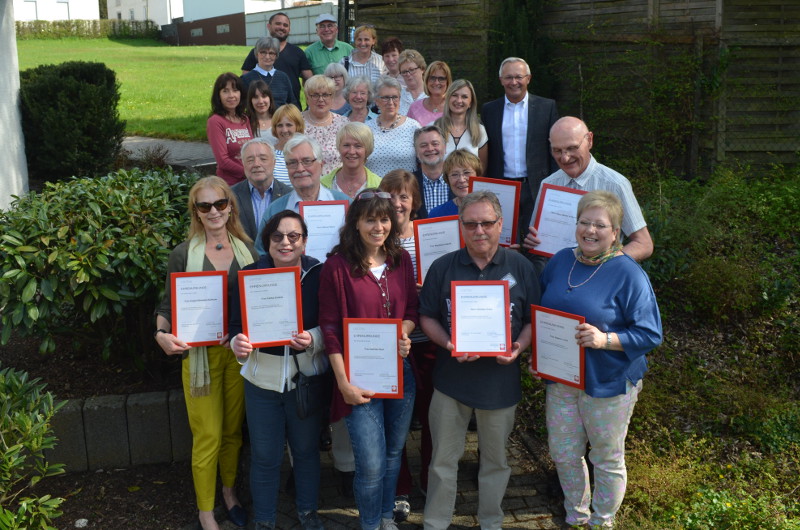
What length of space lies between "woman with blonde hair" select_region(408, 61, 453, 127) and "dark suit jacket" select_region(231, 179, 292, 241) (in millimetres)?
2067

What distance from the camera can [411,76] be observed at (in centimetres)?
845

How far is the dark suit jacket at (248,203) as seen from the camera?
586 centimetres

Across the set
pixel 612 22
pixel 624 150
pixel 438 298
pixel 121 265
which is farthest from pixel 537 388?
pixel 612 22

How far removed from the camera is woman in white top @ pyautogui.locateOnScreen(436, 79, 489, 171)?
673 centimetres

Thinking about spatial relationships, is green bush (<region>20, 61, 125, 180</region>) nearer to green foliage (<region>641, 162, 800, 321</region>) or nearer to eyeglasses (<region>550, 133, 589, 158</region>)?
green foliage (<region>641, 162, 800, 321</region>)

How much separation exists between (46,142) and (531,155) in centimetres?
764

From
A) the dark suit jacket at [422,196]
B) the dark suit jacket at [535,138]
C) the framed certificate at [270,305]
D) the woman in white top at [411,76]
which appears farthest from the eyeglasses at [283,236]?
the woman in white top at [411,76]

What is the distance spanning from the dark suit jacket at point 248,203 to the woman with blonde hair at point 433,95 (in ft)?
6.78

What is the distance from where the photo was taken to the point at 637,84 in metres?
11.3

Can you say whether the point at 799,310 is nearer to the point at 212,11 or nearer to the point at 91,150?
the point at 91,150

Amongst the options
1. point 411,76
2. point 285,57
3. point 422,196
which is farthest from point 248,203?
point 285,57

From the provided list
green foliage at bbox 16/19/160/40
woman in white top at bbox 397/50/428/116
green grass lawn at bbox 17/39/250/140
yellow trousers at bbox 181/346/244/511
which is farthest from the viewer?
green foliage at bbox 16/19/160/40

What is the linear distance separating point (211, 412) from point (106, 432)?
4.13ft

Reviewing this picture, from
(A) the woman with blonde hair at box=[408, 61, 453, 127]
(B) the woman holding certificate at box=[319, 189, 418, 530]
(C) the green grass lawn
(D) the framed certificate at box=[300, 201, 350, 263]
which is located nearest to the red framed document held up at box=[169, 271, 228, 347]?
(B) the woman holding certificate at box=[319, 189, 418, 530]
